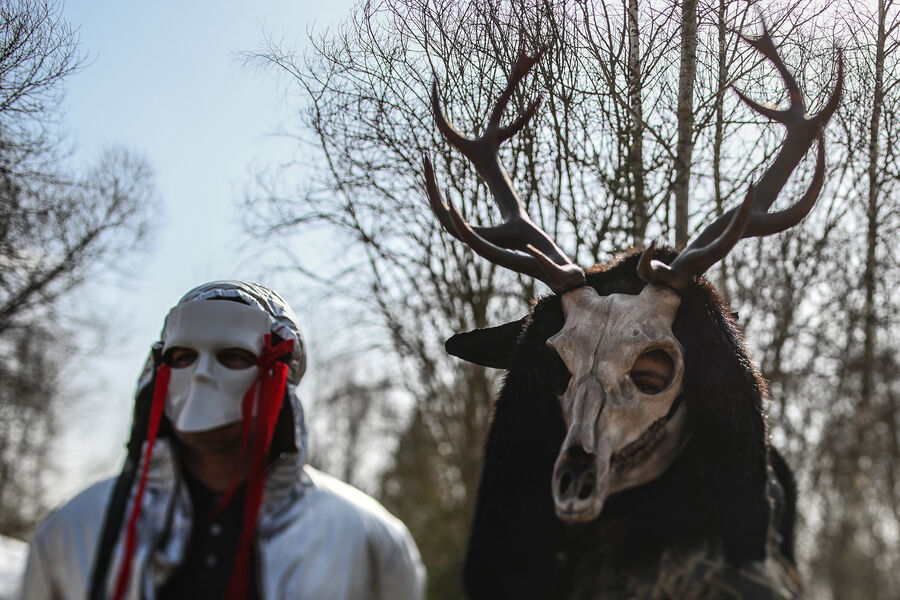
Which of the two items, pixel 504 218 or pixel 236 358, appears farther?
pixel 504 218

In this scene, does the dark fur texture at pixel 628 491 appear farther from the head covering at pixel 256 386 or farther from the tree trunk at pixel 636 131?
the head covering at pixel 256 386

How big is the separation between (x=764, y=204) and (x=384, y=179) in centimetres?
221

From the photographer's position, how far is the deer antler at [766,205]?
422cm

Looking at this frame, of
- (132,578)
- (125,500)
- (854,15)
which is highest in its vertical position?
(854,15)

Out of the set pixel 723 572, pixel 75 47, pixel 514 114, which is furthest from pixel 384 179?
pixel 723 572

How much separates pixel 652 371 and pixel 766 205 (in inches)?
40.4

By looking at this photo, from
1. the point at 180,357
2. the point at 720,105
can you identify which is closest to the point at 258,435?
the point at 180,357

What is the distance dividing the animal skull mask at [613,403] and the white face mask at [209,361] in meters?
1.17

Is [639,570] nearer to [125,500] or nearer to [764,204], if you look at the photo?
[764,204]

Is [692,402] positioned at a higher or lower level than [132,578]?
higher

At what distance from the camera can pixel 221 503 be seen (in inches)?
131

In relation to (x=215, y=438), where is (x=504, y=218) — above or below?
above

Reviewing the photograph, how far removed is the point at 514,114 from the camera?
523cm

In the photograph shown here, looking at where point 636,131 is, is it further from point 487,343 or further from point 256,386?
point 256,386
